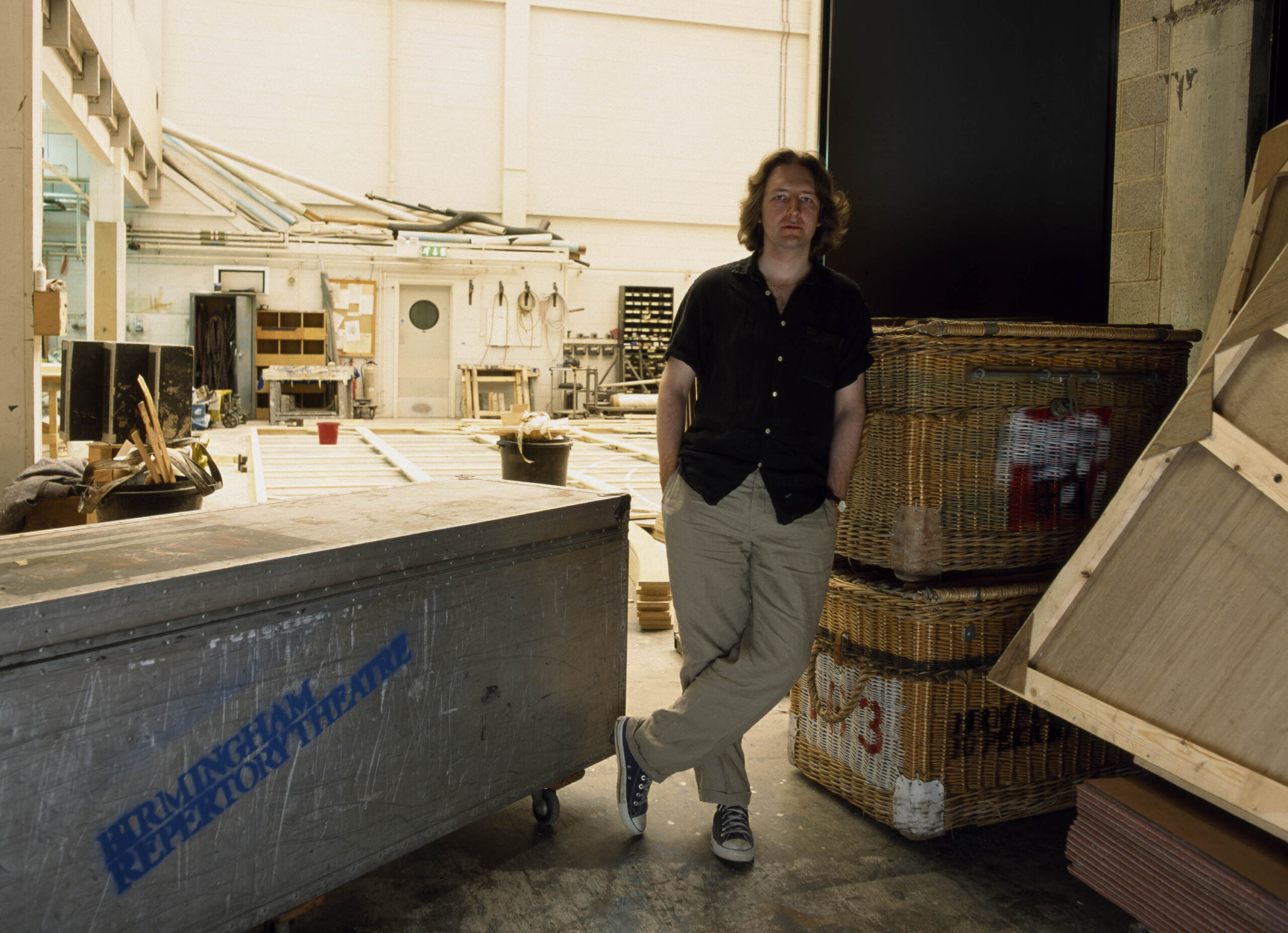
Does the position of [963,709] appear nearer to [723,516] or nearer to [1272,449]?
[723,516]

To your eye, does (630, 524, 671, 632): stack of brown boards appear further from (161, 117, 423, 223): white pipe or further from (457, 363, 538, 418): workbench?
(161, 117, 423, 223): white pipe

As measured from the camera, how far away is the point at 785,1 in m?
17.2

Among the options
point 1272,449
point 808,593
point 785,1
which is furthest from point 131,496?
point 785,1

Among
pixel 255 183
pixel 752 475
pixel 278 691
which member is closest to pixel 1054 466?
pixel 752 475

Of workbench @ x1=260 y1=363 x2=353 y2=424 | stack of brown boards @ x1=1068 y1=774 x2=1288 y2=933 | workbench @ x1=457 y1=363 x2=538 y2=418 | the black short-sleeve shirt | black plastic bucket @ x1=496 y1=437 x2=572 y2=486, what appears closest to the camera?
stack of brown boards @ x1=1068 y1=774 x2=1288 y2=933

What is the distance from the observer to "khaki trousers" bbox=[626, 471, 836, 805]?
88.0 inches

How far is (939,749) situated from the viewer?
95.8 inches

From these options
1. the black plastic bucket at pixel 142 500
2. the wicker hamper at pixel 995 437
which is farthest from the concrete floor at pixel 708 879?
the black plastic bucket at pixel 142 500

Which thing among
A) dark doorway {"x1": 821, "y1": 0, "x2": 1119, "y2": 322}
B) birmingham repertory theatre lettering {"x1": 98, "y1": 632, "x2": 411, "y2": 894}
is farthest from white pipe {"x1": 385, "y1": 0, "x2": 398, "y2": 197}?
birmingham repertory theatre lettering {"x1": 98, "y1": 632, "x2": 411, "y2": 894}

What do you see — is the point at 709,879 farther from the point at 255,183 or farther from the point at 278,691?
the point at 255,183

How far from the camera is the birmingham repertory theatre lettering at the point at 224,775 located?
1479 millimetres

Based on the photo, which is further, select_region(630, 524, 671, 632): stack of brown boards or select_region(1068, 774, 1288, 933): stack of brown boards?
select_region(630, 524, 671, 632): stack of brown boards

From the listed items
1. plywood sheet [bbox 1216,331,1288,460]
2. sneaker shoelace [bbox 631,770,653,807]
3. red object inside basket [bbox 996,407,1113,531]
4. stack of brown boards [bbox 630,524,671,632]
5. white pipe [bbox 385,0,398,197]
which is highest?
white pipe [bbox 385,0,398,197]

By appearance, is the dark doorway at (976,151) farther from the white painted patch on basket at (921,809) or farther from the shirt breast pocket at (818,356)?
the white painted patch on basket at (921,809)
